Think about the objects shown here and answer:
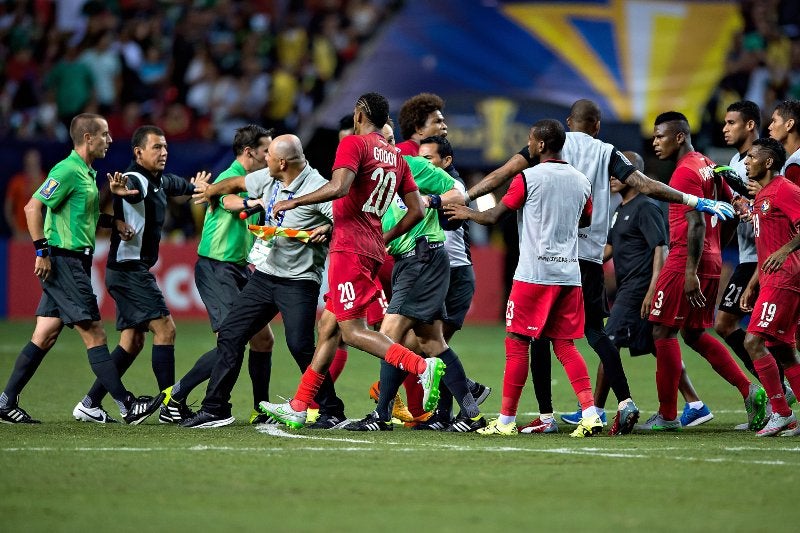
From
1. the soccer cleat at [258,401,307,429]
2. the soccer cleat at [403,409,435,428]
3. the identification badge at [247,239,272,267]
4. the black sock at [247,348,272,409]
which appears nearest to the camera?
the soccer cleat at [258,401,307,429]

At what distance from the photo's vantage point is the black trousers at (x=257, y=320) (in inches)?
362

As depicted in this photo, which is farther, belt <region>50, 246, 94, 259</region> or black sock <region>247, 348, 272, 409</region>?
black sock <region>247, 348, 272, 409</region>

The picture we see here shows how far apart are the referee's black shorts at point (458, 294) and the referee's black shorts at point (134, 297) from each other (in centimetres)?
225

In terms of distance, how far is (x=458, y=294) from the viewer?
10008mm

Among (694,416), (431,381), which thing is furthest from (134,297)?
(694,416)

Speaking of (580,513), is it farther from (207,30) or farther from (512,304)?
(207,30)

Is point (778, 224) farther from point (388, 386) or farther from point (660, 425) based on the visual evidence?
point (388, 386)

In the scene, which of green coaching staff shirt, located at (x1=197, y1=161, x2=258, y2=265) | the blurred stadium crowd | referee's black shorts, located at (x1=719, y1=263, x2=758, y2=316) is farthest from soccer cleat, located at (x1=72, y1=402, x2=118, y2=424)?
the blurred stadium crowd

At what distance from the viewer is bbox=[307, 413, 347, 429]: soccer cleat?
9234 mm

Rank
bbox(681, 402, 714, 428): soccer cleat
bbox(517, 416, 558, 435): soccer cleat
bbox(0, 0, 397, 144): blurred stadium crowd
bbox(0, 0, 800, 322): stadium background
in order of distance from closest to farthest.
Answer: bbox(517, 416, 558, 435): soccer cleat → bbox(681, 402, 714, 428): soccer cleat → bbox(0, 0, 800, 322): stadium background → bbox(0, 0, 397, 144): blurred stadium crowd

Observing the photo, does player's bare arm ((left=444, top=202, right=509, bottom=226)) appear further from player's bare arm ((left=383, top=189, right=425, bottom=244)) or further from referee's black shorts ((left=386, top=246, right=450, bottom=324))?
referee's black shorts ((left=386, top=246, right=450, bottom=324))

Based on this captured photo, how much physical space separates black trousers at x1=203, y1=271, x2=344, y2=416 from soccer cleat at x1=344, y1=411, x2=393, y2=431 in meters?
0.43

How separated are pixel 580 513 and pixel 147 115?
17.8m

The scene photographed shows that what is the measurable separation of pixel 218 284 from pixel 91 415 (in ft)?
4.61
